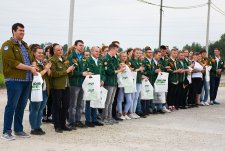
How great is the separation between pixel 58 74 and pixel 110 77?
1.82 meters

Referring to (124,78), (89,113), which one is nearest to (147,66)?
(124,78)

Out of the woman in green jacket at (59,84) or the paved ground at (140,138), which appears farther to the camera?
the woman in green jacket at (59,84)

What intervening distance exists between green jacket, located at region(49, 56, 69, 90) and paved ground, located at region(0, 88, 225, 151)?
1.01 meters

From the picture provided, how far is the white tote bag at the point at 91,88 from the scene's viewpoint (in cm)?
901

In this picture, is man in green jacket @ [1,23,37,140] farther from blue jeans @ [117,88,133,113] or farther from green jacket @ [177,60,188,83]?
green jacket @ [177,60,188,83]

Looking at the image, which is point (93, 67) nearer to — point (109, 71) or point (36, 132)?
point (109, 71)

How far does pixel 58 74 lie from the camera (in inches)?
324

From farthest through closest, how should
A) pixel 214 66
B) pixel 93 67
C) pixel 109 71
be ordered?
pixel 214 66 < pixel 109 71 < pixel 93 67

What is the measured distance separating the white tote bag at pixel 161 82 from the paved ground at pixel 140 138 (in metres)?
1.19

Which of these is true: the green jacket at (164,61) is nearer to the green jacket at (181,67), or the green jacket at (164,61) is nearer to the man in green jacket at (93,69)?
the green jacket at (181,67)

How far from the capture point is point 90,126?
9.24m

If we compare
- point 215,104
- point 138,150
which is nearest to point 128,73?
point 138,150

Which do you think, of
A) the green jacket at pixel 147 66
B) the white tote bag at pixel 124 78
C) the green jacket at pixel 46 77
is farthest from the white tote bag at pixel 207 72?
the green jacket at pixel 46 77

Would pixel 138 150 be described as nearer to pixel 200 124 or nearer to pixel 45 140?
pixel 45 140
